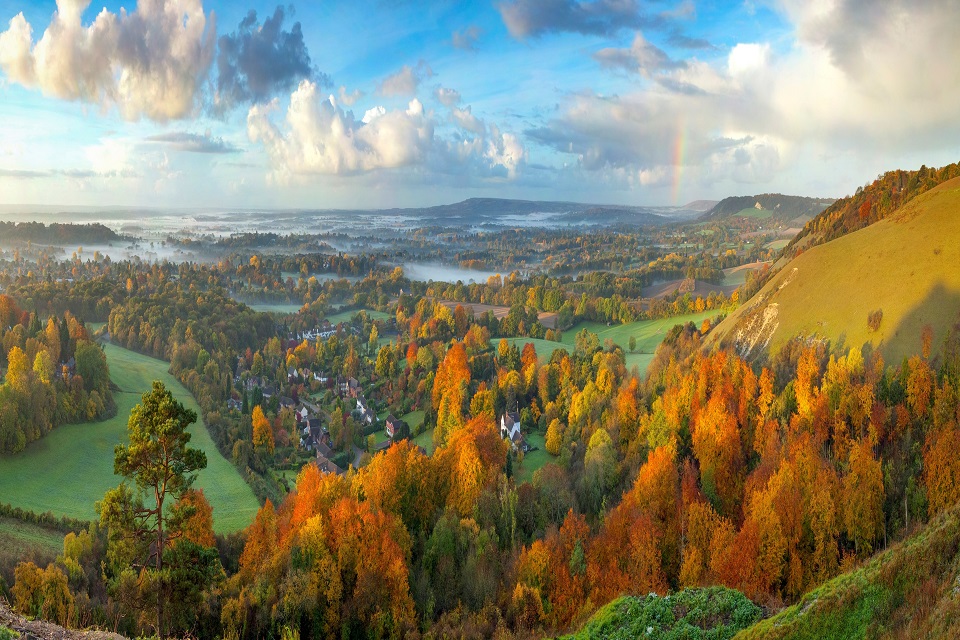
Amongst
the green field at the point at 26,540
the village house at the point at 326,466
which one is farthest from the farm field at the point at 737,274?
the green field at the point at 26,540

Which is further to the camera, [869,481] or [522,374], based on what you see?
[522,374]

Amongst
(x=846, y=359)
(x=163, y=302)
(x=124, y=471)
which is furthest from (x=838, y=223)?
(x=163, y=302)

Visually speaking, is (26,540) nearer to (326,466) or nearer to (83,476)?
(83,476)

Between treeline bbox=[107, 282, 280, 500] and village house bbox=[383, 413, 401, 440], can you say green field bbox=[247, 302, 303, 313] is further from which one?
village house bbox=[383, 413, 401, 440]

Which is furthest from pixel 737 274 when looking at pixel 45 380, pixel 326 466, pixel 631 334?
pixel 45 380

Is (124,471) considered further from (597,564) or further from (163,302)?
(163,302)
